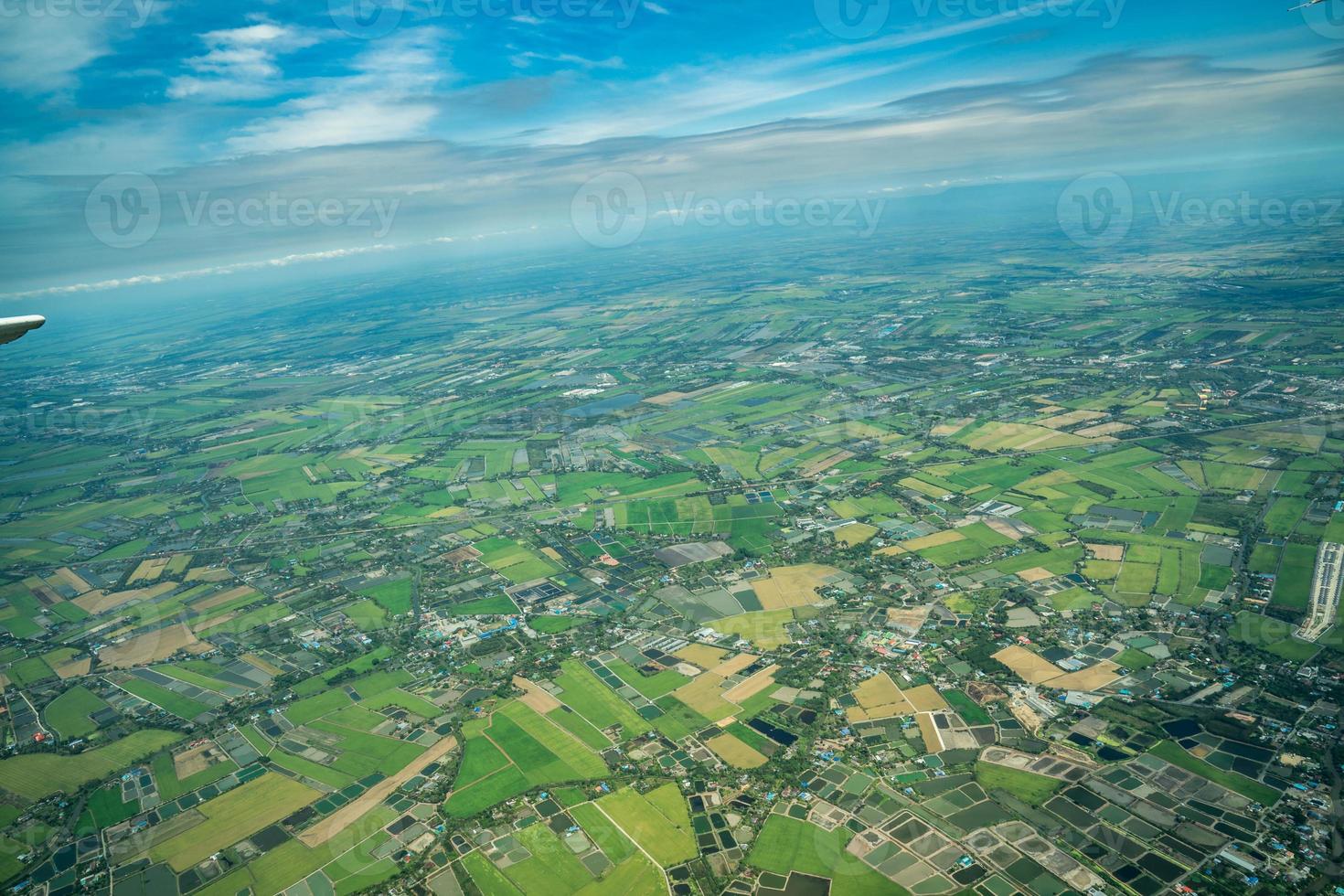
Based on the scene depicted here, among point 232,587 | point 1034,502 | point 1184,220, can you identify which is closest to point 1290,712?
point 1034,502

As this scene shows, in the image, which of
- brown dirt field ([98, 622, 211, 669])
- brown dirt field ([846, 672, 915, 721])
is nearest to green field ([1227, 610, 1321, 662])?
brown dirt field ([846, 672, 915, 721])

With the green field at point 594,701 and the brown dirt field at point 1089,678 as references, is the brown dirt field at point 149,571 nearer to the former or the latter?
the green field at point 594,701

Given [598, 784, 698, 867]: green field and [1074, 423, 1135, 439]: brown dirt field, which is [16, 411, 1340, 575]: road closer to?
[1074, 423, 1135, 439]: brown dirt field

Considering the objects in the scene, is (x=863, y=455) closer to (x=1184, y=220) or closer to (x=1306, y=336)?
(x=1306, y=336)

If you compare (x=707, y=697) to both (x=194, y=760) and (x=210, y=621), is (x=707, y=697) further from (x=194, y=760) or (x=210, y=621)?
(x=210, y=621)

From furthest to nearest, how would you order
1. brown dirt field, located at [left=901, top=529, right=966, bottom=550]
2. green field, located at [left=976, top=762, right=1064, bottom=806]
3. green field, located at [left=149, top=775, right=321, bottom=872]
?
brown dirt field, located at [left=901, top=529, right=966, bottom=550] < green field, located at [left=149, top=775, right=321, bottom=872] < green field, located at [left=976, top=762, right=1064, bottom=806]

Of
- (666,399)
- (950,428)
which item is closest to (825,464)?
(950,428)

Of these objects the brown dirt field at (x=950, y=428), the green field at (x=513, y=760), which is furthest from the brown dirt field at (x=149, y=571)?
the brown dirt field at (x=950, y=428)
